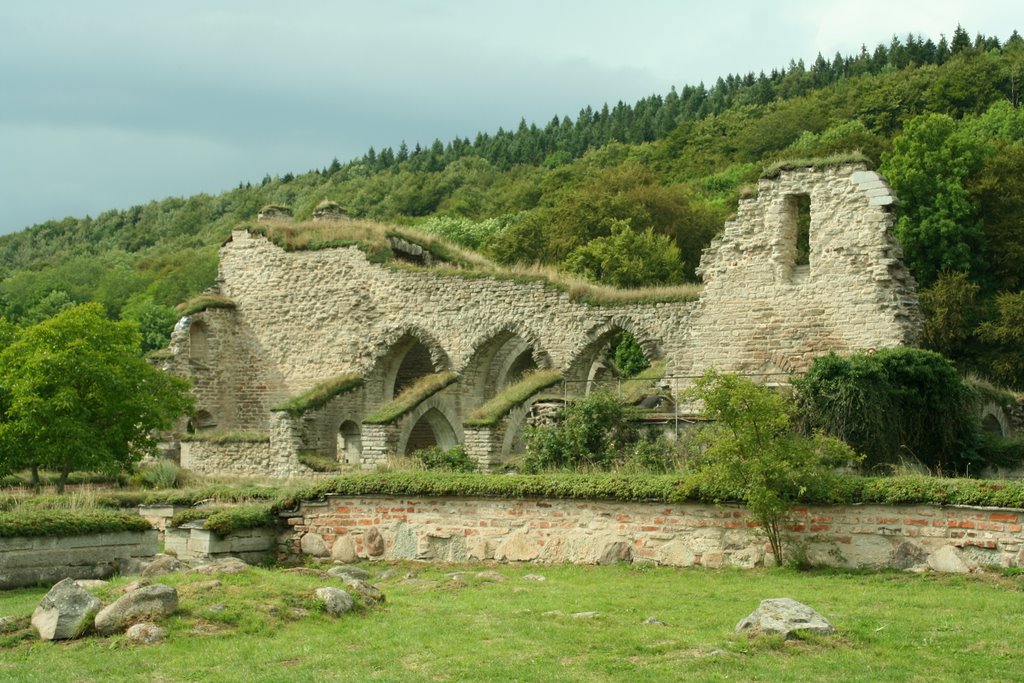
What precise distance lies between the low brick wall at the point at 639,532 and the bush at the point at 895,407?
5807mm

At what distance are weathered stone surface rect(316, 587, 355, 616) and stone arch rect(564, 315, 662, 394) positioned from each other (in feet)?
55.0

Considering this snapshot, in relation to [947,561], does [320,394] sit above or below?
above

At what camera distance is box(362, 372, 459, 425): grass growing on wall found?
28531 mm

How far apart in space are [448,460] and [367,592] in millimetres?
13774

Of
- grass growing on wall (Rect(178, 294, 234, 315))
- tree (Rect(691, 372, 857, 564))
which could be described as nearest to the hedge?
tree (Rect(691, 372, 857, 564))

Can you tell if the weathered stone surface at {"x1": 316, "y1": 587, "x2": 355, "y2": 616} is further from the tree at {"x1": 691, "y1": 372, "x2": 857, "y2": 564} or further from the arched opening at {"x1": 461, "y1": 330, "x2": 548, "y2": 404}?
the arched opening at {"x1": 461, "y1": 330, "x2": 548, "y2": 404}

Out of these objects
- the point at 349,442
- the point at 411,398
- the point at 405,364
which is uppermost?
the point at 405,364

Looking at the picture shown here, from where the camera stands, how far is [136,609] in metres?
9.90

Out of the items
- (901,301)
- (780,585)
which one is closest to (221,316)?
(901,301)

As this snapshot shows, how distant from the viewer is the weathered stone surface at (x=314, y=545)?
52.4 ft

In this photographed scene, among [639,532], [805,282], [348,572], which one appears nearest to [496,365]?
[805,282]

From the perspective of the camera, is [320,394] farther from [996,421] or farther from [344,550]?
[996,421]

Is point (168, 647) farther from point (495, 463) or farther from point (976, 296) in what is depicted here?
point (976, 296)

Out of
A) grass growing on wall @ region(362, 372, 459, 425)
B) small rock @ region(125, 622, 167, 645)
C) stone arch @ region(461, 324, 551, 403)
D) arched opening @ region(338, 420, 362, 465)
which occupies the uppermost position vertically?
stone arch @ region(461, 324, 551, 403)
